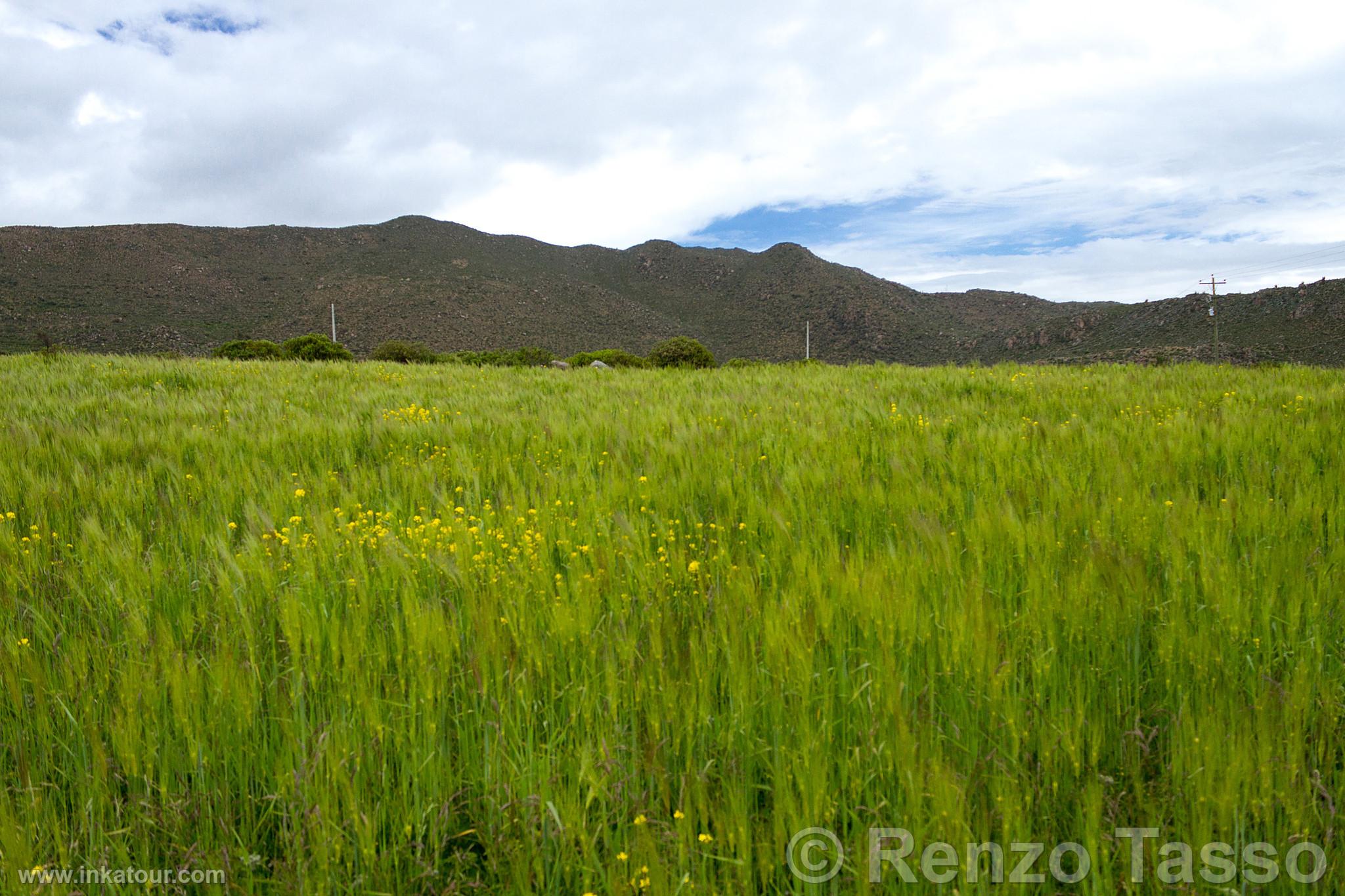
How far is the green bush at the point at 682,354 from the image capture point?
28.9 m

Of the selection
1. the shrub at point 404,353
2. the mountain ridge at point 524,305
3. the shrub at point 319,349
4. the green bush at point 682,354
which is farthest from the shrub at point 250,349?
the mountain ridge at point 524,305

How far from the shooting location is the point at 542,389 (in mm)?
8633

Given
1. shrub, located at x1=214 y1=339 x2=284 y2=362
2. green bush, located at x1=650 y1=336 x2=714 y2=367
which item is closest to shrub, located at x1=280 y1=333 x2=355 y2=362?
shrub, located at x1=214 y1=339 x2=284 y2=362

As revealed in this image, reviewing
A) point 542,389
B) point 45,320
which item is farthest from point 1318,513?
point 45,320

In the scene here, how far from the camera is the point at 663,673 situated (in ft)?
5.28

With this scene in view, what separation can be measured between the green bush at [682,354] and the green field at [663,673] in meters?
25.6

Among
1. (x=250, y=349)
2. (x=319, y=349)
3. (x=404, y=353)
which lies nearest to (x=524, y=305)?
(x=404, y=353)

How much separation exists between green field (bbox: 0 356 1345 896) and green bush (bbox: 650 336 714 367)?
2559cm

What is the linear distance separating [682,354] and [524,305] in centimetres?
4677

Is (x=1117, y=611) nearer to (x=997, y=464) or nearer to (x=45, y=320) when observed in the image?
(x=997, y=464)

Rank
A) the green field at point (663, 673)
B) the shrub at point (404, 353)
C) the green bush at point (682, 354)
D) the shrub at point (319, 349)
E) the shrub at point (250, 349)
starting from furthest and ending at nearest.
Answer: the shrub at point (404, 353), the green bush at point (682, 354), the shrub at point (319, 349), the shrub at point (250, 349), the green field at point (663, 673)

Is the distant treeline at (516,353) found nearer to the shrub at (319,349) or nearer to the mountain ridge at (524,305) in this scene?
the shrub at (319,349)

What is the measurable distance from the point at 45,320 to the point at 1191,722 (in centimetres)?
7417

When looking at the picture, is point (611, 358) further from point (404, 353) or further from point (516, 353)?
point (404, 353)
